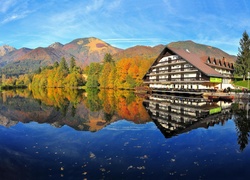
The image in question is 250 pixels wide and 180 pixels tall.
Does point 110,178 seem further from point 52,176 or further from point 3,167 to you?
point 3,167

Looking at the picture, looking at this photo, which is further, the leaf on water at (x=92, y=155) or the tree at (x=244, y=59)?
the tree at (x=244, y=59)

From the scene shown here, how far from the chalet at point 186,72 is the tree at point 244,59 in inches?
147

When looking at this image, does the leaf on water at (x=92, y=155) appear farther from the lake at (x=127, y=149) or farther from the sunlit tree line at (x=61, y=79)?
the sunlit tree line at (x=61, y=79)

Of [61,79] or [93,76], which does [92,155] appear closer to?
[93,76]

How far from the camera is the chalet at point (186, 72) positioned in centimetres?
6225

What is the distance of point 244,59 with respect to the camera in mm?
73688

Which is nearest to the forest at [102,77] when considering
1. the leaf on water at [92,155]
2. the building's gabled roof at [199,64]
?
the building's gabled roof at [199,64]

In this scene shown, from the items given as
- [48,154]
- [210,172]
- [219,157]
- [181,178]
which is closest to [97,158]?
[48,154]

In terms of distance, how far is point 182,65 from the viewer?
68.1 meters

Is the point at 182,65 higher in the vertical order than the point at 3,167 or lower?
higher

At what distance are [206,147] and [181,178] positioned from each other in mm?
5527

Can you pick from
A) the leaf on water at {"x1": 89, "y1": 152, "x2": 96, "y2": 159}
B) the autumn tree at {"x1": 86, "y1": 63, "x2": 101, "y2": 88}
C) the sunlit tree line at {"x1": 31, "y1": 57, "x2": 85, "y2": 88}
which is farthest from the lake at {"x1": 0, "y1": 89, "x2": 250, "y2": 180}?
the sunlit tree line at {"x1": 31, "y1": 57, "x2": 85, "y2": 88}

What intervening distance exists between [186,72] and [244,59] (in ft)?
74.8

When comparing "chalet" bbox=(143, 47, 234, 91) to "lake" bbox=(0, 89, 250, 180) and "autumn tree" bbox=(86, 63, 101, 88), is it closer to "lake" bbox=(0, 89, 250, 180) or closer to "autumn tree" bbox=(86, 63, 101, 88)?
"autumn tree" bbox=(86, 63, 101, 88)
